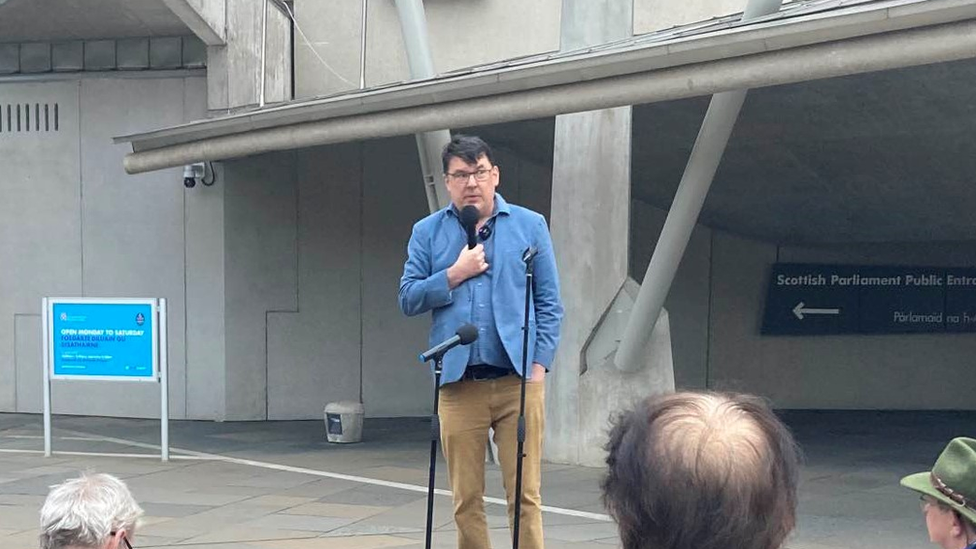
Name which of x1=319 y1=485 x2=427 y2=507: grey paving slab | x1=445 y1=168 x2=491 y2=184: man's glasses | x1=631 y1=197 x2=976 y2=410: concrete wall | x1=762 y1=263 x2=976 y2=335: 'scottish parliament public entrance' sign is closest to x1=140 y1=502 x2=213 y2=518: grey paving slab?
x1=319 y1=485 x2=427 y2=507: grey paving slab

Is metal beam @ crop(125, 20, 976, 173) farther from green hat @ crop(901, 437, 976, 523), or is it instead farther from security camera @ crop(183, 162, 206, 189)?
green hat @ crop(901, 437, 976, 523)

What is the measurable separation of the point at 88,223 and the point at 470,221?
878 cm

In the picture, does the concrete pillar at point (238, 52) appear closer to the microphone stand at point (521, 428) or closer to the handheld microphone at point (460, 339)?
the microphone stand at point (521, 428)

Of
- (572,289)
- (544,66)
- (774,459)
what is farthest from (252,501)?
(774,459)

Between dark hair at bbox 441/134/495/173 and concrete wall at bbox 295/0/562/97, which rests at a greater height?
concrete wall at bbox 295/0/562/97

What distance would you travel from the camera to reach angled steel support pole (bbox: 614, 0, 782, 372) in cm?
760

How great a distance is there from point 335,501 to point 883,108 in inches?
182

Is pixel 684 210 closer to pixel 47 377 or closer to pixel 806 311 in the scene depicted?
pixel 47 377

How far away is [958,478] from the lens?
2.81 metres

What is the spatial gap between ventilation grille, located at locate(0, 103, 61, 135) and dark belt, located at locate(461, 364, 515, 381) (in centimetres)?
913

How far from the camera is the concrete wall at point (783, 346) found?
516 inches

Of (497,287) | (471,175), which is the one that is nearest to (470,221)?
(471,175)

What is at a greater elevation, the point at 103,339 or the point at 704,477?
the point at 704,477

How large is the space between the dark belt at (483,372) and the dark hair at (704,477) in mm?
3113
